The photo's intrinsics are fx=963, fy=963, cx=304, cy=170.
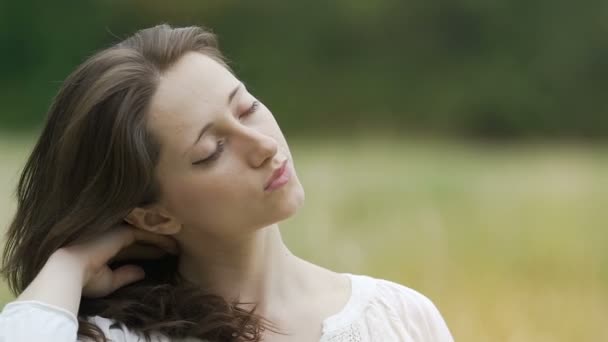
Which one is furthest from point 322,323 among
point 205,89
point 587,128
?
point 587,128

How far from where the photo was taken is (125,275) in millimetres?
1647

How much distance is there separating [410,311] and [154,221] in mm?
487

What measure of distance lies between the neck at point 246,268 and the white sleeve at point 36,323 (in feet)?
0.87

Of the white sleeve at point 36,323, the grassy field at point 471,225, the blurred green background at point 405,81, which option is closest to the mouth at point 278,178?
the white sleeve at point 36,323

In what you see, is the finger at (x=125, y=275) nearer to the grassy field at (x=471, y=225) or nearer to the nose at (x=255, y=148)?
the nose at (x=255, y=148)

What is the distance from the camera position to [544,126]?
16.3 feet

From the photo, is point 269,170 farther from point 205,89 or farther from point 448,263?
point 448,263

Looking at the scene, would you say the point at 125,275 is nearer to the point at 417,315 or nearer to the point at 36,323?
the point at 36,323

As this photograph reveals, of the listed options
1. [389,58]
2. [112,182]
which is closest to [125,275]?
[112,182]

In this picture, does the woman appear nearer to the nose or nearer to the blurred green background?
the nose

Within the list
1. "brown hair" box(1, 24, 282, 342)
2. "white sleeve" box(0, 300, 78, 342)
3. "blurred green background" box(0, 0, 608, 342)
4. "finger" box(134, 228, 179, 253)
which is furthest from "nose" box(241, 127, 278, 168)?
"blurred green background" box(0, 0, 608, 342)

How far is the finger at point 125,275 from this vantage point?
5.36 ft

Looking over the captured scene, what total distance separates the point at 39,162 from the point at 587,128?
3.89 meters

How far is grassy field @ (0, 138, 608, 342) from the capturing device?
142 inches
